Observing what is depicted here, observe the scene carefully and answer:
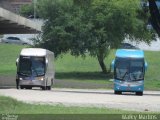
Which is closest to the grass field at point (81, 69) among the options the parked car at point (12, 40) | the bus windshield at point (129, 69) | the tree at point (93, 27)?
the tree at point (93, 27)

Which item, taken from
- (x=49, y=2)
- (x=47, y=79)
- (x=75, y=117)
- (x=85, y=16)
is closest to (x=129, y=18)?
(x=85, y=16)

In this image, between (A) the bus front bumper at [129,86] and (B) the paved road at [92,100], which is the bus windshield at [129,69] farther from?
(B) the paved road at [92,100]

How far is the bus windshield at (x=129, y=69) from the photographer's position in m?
47.7

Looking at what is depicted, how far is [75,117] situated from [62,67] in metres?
64.5

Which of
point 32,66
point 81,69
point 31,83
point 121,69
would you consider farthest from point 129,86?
point 81,69

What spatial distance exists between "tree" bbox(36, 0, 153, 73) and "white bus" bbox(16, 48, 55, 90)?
2048cm

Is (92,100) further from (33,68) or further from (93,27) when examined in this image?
(93,27)

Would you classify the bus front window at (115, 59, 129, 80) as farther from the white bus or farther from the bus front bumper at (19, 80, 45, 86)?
the bus front bumper at (19, 80, 45, 86)

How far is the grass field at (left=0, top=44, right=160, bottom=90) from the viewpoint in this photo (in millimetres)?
71500

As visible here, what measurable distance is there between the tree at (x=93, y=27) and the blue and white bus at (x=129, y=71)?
2263 centimetres

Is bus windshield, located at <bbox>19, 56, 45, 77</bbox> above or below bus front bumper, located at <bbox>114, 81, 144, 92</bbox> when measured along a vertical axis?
above

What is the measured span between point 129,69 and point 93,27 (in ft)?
83.9

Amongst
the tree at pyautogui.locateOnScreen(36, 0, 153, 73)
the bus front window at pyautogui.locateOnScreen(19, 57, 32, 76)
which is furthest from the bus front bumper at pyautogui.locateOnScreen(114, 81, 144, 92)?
the tree at pyautogui.locateOnScreen(36, 0, 153, 73)

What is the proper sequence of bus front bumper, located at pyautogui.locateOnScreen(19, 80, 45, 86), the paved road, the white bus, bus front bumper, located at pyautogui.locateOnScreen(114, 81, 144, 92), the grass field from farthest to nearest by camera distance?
1. the grass field
2. bus front bumper, located at pyautogui.locateOnScreen(19, 80, 45, 86)
3. the white bus
4. bus front bumper, located at pyautogui.locateOnScreen(114, 81, 144, 92)
5. the paved road
